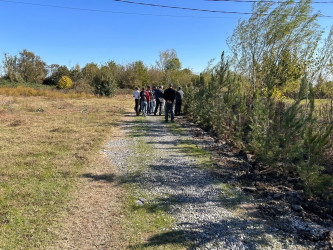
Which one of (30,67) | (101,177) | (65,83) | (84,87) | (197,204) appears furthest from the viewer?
(30,67)

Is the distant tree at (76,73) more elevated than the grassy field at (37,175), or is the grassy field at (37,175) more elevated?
the distant tree at (76,73)

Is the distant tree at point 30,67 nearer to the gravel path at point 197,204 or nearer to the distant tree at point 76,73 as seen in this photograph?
the distant tree at point 76,73

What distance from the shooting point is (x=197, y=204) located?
12.9 feet

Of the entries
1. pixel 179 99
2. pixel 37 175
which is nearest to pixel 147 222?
pixel 37 175

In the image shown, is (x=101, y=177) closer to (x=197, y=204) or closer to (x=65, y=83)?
(x=197, y=204)

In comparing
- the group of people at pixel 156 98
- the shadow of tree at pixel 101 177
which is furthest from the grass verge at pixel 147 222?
the group of people at pixel 156 98

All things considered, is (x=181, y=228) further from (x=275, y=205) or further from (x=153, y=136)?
(x=153, y=136)

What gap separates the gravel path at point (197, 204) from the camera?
301cm

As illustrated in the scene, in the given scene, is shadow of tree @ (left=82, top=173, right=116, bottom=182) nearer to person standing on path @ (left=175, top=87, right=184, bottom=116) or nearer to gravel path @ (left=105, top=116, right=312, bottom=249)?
gravel path @ (left=105, top=116, right=312, bottom=249)

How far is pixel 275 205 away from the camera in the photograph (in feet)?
12.9

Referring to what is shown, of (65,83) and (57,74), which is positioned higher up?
(57,74)

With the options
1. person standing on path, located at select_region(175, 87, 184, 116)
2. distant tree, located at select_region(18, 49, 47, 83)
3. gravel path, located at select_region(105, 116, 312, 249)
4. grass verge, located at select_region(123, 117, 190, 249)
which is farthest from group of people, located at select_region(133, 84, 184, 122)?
distant tree, located at select_region(18, 49, 47, 83)

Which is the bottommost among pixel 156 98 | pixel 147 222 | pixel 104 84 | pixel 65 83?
pixel 147 222

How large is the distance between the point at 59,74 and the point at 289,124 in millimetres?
50966
